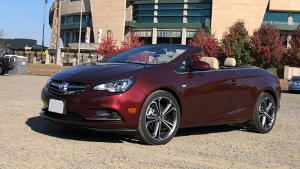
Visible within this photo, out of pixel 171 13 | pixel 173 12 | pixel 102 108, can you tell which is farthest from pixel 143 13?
pixel 102 108

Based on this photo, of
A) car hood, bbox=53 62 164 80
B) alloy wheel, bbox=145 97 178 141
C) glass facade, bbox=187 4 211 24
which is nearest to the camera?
car hood, bbox=53 62 164 80

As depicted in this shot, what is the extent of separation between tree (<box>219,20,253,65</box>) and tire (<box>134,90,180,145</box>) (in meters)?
46.3

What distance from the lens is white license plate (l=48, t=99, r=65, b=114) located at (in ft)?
15.5

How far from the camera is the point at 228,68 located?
6430 mm

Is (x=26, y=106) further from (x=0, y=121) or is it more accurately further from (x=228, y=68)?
(x=228, y=68)

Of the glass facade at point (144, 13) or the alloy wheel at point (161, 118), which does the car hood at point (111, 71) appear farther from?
the glass facade at point (144, 13)

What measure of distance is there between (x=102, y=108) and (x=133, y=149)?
2.14 feet

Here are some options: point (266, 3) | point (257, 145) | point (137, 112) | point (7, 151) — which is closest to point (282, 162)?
point (257, 145)

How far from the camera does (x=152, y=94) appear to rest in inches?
189

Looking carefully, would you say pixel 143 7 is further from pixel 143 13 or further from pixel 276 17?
pixel 276 17

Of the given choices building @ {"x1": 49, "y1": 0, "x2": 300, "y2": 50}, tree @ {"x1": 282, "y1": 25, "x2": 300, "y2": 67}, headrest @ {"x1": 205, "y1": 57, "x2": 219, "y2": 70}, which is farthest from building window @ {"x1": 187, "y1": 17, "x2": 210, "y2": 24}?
headrest @ {"x1": 205, "y1": 57, "x2": 219, "y2": 70}

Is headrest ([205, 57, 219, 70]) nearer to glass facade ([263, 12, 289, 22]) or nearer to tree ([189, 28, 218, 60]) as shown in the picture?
tree ([189, 28, 218, 60])

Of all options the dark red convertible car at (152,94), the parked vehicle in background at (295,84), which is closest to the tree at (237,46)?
the parked vehicle in background at (295,84)

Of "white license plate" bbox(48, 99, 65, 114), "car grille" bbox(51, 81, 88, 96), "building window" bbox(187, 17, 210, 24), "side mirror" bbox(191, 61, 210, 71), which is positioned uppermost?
"building window" bbox(187, 17, 210, 24)
